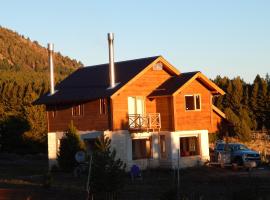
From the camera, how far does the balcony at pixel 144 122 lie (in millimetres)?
38188

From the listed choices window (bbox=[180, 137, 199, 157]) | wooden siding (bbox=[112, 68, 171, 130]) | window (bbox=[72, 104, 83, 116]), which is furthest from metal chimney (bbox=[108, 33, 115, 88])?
window (bbox=[180, 137, 199, 157])

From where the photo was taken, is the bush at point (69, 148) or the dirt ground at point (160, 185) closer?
the dirt ground at point (160, 185)

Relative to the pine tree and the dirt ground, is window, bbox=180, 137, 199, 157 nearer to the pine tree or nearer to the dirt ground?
the dirt ground

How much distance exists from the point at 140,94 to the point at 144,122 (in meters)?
1.86

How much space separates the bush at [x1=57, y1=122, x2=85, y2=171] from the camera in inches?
1455

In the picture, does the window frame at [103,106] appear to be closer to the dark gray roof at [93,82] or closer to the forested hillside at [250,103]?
the dark gray roof at [93,82]

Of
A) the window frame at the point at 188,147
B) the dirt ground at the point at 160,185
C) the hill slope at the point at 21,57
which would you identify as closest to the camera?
the dirt ground at the point at 160,185

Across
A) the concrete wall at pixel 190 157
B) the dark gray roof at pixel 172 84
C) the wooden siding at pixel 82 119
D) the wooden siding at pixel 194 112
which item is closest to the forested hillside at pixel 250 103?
the concrete wall at pixel 190 157

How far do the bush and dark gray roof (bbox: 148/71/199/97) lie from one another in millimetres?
5739

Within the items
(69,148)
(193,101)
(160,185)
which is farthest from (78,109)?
(160,185)

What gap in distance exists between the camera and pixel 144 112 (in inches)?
1542

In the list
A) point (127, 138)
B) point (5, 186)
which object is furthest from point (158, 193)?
point (127, 138)

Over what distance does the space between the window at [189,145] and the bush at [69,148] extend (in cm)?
790

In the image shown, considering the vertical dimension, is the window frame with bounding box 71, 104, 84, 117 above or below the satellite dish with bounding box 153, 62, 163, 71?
below
